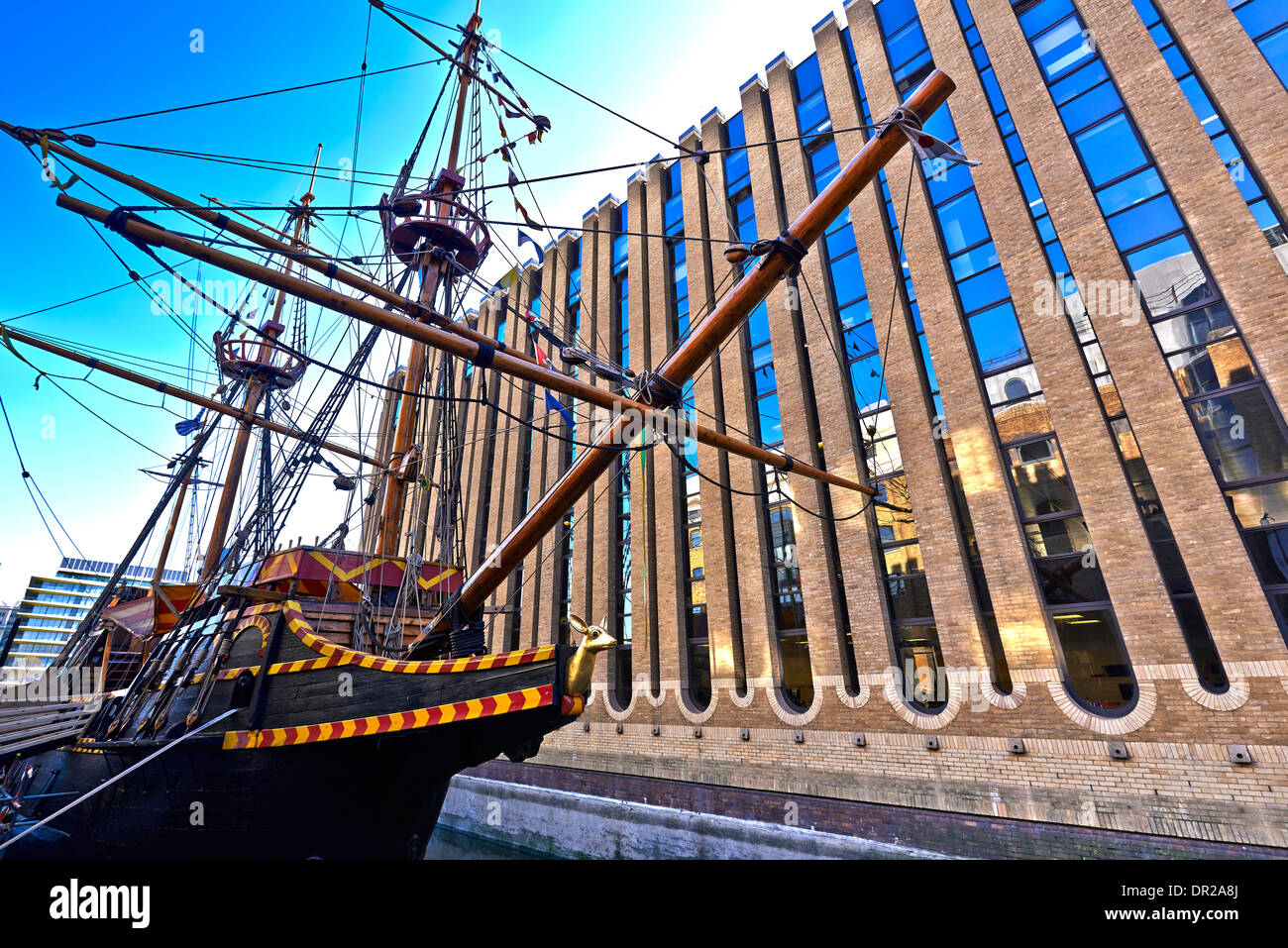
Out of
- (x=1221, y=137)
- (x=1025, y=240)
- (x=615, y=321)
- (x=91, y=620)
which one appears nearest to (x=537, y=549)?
(x=615, y=321)

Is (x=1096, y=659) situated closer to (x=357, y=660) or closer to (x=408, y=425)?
(x=357, y=660)

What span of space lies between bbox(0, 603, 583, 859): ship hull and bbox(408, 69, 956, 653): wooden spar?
1841 millimetres

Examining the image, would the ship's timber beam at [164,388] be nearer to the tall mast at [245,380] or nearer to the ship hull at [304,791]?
the tall mast at [245,380]

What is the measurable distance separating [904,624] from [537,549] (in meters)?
13.4

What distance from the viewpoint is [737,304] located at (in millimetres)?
8383

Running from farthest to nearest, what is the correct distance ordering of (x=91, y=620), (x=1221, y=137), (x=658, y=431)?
(x=91, y=620) → (x=1221, y=137) → (x=658, y=431)

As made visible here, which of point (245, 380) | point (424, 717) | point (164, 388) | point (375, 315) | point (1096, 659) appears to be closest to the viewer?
point (424, 717)

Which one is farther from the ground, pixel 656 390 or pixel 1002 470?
pixel 656 390

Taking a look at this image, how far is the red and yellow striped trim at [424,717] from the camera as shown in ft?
23.1

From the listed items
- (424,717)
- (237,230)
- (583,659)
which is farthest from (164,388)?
(583,659)

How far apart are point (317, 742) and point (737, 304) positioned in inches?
324

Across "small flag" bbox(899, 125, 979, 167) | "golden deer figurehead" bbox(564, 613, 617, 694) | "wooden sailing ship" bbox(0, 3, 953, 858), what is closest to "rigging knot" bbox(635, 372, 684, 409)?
"wooden sailing ship" bbox(0, 3, 953, 858)

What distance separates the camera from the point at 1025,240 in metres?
12.2
